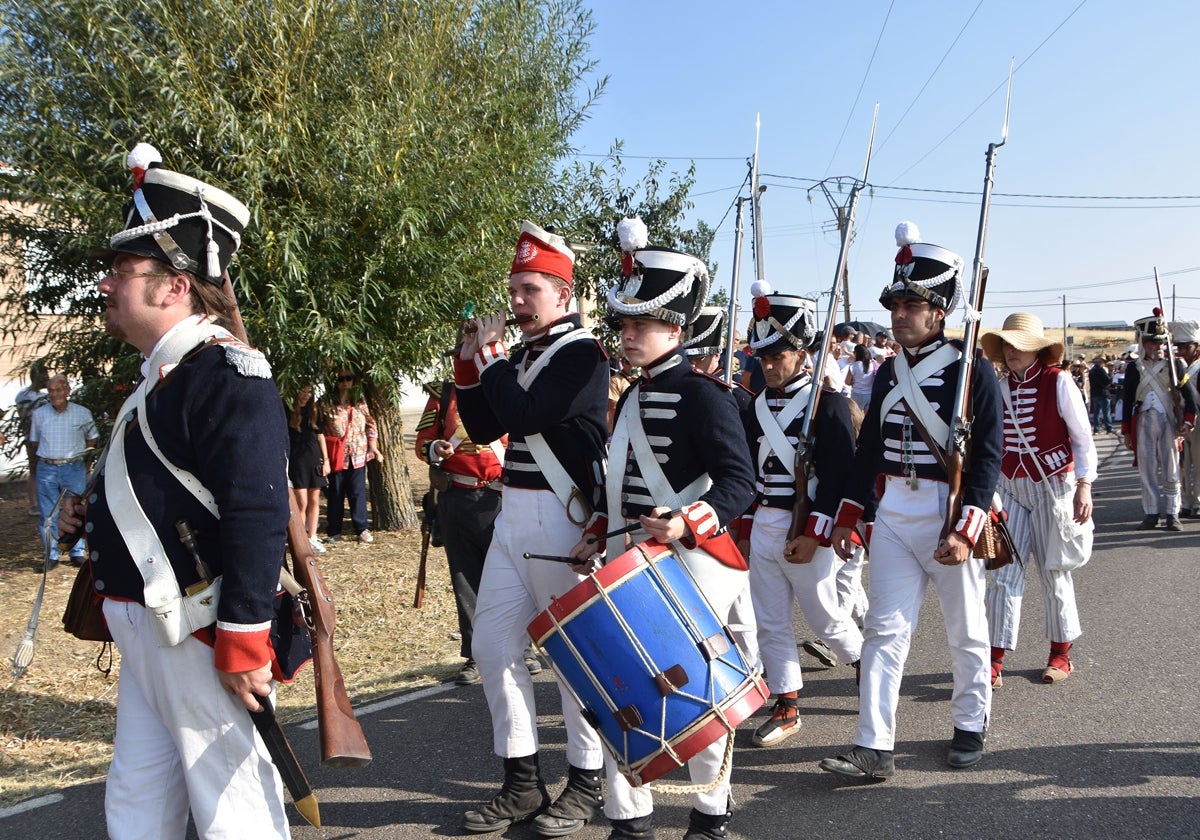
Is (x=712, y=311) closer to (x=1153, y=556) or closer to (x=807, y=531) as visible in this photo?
(x=807, y=531)

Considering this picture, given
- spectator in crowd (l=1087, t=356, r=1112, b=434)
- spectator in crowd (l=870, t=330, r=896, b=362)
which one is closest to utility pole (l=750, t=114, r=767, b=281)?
spectator in crowd (l=870, t=330, r=896, b=362)

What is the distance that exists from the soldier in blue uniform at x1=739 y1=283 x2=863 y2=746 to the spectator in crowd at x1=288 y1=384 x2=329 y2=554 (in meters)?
5.92

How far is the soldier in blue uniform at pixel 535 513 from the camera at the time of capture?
3906 millimetres

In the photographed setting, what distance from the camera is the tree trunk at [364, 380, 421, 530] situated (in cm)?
1139

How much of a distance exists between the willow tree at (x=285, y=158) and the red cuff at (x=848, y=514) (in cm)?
506

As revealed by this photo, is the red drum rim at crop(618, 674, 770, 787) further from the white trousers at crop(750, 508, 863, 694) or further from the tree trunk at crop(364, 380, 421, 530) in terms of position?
the tree trunk at crop(364, 380, 421, 530)

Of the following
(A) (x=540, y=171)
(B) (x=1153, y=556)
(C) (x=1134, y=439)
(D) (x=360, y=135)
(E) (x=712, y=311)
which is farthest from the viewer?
(C) (x=1134, y=439)

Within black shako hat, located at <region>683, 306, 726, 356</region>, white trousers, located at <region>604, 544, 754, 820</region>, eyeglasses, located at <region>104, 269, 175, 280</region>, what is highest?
black shako hat, located at <region>683, 306, 726, 356</region>

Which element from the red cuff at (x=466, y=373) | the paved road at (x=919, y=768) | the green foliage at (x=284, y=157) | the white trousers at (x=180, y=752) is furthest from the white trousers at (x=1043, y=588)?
the green foliage at (x=284, y=157)

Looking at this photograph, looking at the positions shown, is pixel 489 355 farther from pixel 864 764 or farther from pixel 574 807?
pixel 864 764

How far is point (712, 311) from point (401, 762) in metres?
3.71

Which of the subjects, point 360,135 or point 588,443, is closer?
point 588,443

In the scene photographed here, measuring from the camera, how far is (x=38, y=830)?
4.05m

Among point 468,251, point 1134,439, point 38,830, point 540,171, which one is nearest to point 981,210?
point 38,830
